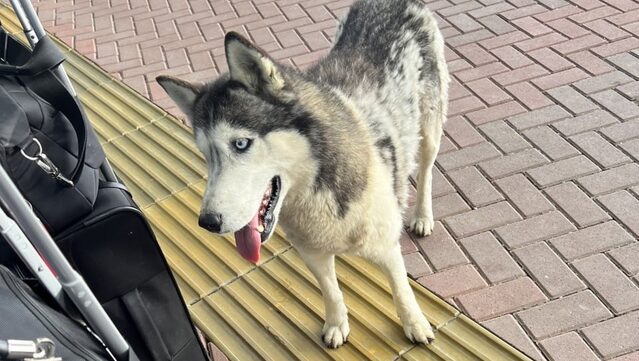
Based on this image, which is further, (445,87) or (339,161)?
(445,87)

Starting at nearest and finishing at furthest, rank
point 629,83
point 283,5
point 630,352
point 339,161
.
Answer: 1. point 339,161
2. point 630,352
3. point 629,83
4. point 283,5

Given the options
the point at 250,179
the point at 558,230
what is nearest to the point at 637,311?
the point at 558,230

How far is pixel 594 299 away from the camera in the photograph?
8.89ft

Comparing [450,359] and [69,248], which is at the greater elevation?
[69,248]

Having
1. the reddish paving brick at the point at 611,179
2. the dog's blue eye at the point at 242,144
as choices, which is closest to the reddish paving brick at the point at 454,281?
the reddish paving brick at the point at 611,179

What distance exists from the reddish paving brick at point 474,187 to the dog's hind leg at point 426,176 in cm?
29

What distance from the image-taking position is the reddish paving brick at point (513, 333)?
2568 mm

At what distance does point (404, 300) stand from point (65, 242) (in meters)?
1.44

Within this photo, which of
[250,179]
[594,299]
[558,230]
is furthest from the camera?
[558,230]

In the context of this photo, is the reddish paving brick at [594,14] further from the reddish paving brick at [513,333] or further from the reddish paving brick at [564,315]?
the reddish paving brick at [513,333]

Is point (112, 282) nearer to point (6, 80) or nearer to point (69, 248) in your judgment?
point (69, 248)

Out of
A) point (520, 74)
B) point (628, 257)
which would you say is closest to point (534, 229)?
point (628, 257)

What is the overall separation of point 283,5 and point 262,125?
4.11 m

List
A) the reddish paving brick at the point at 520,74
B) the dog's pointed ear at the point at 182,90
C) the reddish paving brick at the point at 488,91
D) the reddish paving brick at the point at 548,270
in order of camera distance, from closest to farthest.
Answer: the dog's pointed ear at the point at 182,90 → the reddish paving brick at the point at 548,270 → the reddish paving brick at the point at 488,91 → the reddish paving brick at the point at 520,74
